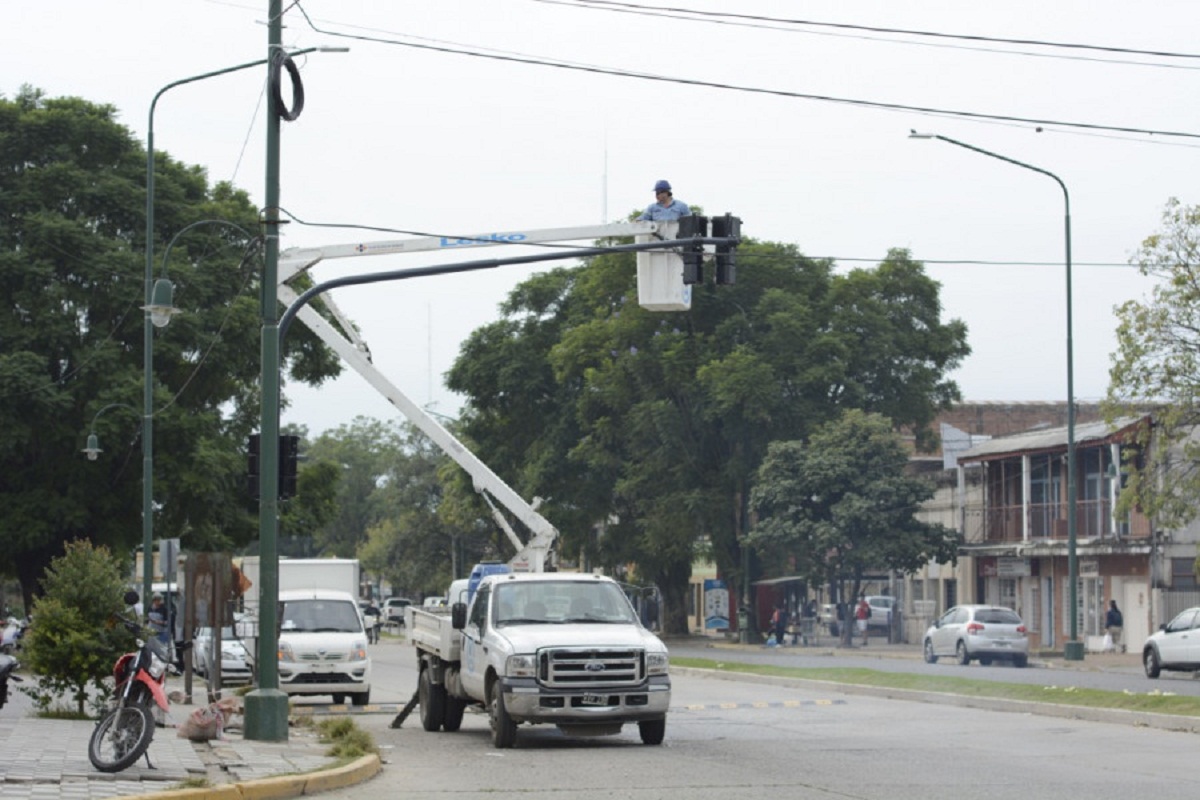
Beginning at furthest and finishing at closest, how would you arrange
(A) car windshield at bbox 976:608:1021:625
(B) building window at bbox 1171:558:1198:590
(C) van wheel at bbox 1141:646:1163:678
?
(B) building window at bbox 1171:558:1198:590 → (A) car windshield at bbox 976:608:1021:625 → (C) van wheel at bbox 1141:646:1163:678

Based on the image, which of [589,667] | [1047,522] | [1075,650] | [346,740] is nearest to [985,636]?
[1075,650]

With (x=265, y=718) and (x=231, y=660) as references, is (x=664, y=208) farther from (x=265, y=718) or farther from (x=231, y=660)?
(x=231, y=660)

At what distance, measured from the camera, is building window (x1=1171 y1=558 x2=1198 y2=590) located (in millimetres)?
54781

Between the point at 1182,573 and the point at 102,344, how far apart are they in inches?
1228

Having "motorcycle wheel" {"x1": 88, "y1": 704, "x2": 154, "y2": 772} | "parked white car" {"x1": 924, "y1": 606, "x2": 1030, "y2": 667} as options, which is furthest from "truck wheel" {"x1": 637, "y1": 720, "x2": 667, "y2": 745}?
"parked white car" {"x1": 924, "y1": 606, "x2": 1030, "y2": 667}

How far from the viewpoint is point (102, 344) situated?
45.8 m

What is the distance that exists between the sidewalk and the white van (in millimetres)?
9102

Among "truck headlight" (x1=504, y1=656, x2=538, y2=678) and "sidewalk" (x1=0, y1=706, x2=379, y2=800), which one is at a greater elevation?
"truck headlight" (x1=504, y1=656, x2=538, y2=678)

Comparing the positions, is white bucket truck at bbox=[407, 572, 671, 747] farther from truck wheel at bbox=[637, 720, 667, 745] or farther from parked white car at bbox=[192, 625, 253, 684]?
parked white car at bbox=[192, 625, 253, 684]

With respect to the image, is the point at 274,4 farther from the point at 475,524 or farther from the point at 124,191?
the point at 475,524

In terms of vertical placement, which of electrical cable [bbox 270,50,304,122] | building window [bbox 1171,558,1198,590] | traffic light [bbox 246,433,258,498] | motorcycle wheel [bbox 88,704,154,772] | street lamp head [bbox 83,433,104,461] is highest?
electrical cable [bbox 270,50,304,122]

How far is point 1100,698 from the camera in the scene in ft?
87.3

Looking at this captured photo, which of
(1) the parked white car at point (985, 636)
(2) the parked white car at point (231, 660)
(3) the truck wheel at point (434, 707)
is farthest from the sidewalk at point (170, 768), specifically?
(1) the parked white car at point (985, 636)

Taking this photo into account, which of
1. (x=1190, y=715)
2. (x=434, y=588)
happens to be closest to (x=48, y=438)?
(x=1190, y=715)
